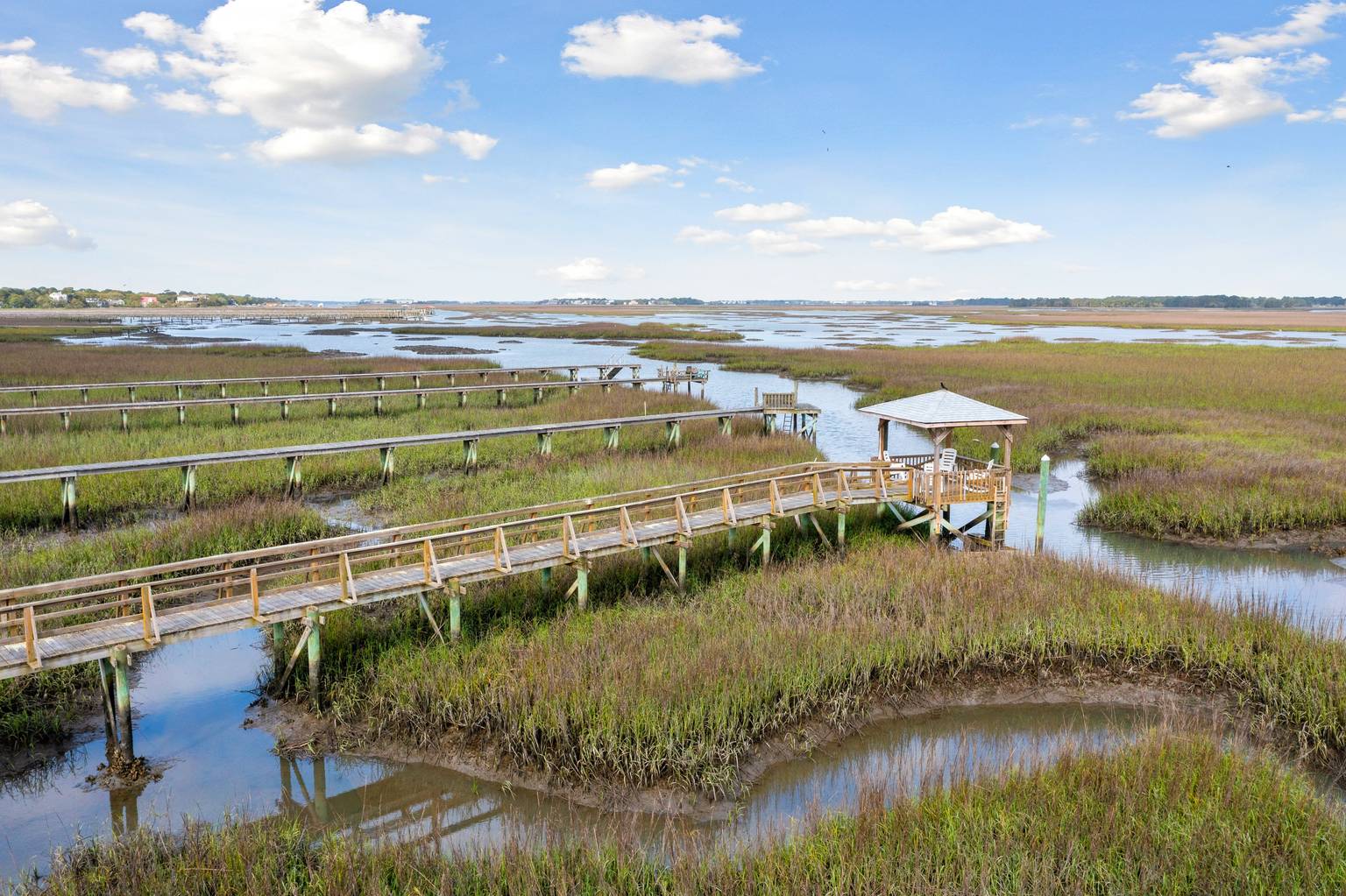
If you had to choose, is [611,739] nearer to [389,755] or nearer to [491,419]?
[389,755]

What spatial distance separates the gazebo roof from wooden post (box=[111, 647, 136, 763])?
14.6m

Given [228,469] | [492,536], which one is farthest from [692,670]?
[228,469]

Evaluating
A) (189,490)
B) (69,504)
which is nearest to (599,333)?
(189,490)

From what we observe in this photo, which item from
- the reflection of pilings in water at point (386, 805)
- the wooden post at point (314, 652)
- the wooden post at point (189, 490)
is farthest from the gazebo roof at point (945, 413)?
the wooden post at point (189, 490)

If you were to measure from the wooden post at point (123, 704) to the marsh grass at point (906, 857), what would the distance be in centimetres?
239

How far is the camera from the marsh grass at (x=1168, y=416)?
2128 cm

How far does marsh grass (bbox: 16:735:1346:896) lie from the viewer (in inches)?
275

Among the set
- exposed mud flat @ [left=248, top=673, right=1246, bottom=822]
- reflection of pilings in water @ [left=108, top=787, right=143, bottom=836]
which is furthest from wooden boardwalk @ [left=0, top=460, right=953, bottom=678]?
exposed mud flat @ [left=248, top=673, right=1246, bottom=822]

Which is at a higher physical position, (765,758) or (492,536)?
(492,536)

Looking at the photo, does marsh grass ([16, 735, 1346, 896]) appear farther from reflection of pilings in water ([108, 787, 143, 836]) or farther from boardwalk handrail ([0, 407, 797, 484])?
boardwalk handrail ([0, 407, 797, 484])

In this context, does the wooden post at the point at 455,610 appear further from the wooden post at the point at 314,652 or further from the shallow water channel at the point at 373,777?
the shallow water channel at the point at 373,777

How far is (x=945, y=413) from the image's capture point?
18281 millimetres

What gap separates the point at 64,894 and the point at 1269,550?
22983mm

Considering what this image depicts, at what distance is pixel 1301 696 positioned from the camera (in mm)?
10883
